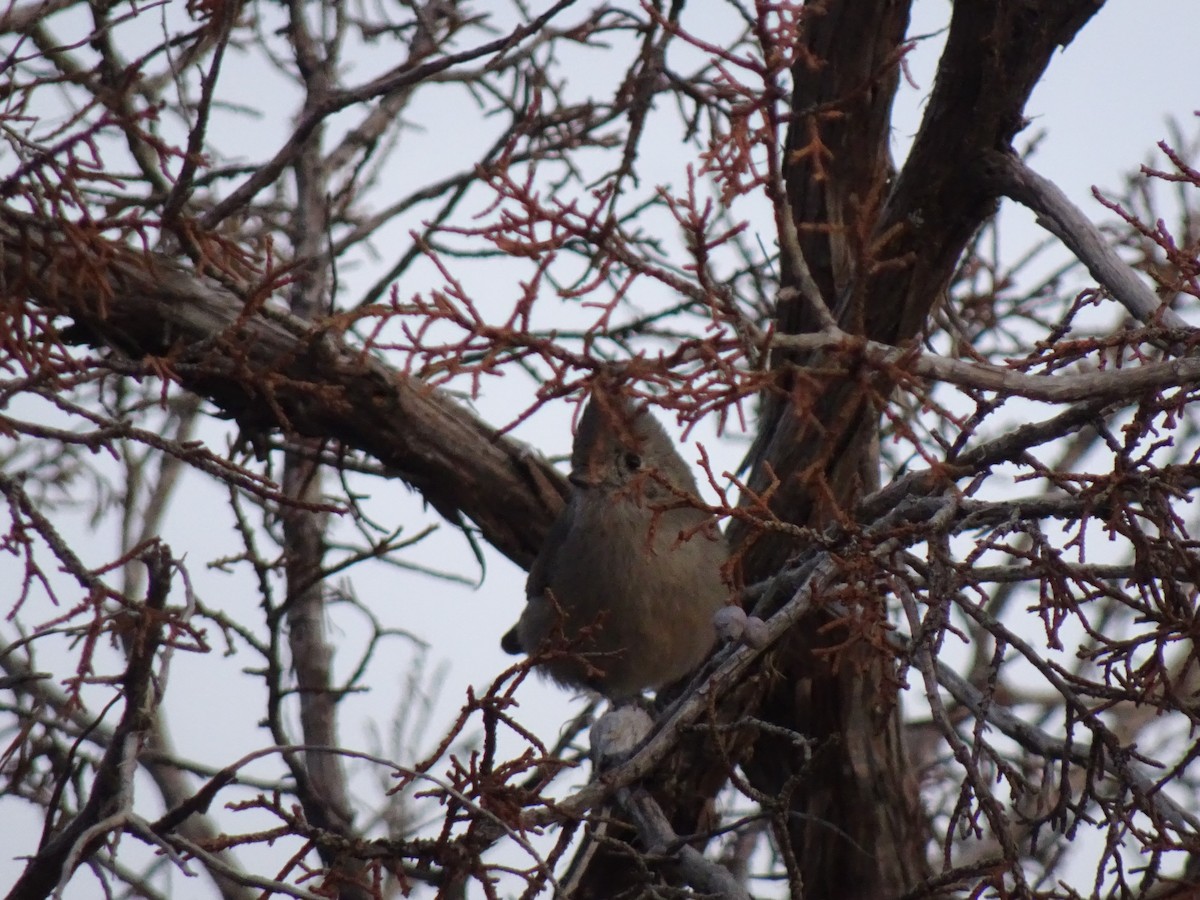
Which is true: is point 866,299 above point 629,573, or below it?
above

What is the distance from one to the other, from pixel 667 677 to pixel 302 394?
1765 millimetres

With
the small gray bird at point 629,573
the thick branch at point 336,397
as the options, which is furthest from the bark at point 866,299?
the thick branch at point 336,397

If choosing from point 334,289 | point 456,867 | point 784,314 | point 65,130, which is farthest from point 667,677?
point 65,130

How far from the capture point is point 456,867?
286 centimetres

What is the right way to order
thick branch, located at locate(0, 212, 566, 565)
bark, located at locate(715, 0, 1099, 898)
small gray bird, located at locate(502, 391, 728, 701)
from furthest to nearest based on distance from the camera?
small gray bird, located at locate(502, 391, 728, 701)
thick branch, located at locate(0, 212, 566, 565)
bark, located at locate(715, 0, 1099, 898)

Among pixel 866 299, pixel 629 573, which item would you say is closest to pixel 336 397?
pixel 629 573

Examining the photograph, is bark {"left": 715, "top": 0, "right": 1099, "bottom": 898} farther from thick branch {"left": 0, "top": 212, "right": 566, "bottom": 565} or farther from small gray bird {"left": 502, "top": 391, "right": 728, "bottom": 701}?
thick branch {"left": 0, "top": 212, "right": 566, "bottom": 565}

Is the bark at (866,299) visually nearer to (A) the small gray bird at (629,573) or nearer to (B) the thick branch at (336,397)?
(A) the small gray bird at (629,573)

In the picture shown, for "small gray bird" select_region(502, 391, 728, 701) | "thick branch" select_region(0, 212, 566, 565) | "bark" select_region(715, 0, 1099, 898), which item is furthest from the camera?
"small gray bird" select_region(502, 391, 728, 701)

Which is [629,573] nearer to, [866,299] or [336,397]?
[866,299]

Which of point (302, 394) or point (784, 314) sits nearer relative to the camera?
point (302, 394)

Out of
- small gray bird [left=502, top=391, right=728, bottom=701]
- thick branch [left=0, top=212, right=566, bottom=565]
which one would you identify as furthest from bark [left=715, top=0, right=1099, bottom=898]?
thick branch [left=0, top=212, right=566, bottom=565]

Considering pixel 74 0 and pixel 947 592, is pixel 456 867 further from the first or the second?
pixel 74 0

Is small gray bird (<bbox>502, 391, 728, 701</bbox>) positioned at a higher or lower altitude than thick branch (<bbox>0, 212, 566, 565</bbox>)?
lower
